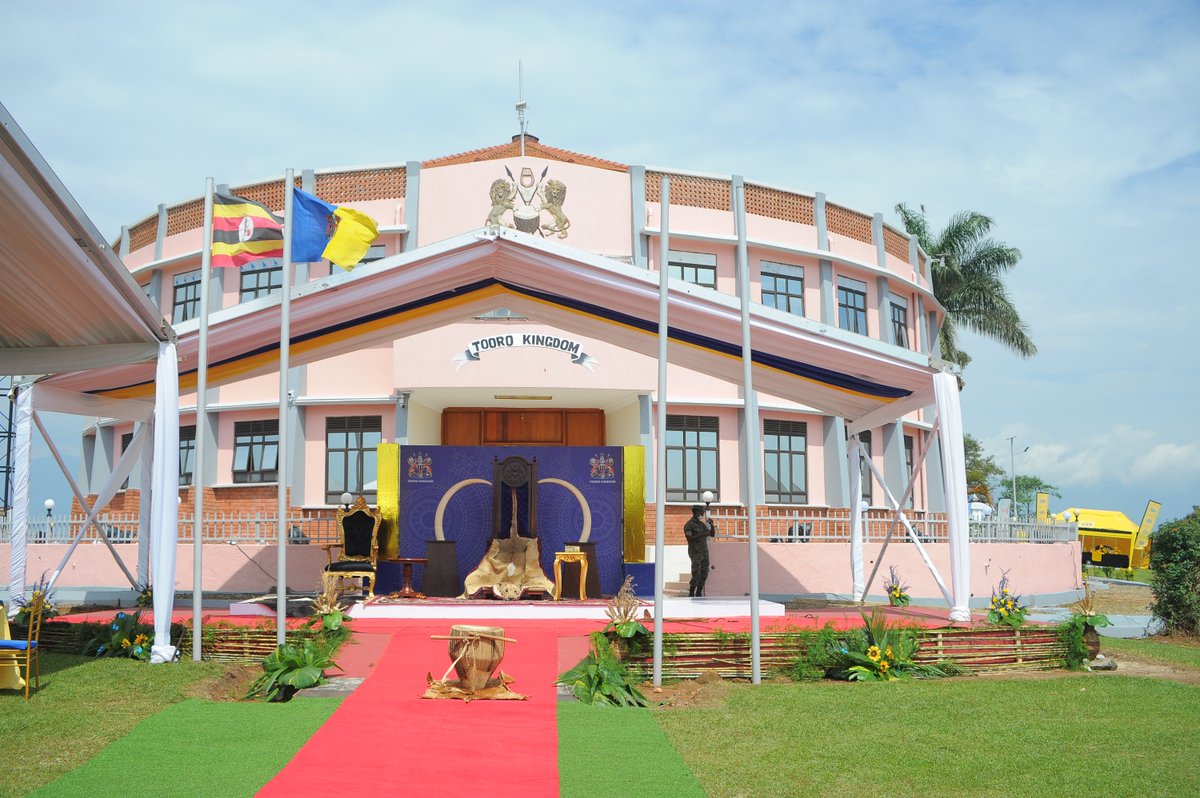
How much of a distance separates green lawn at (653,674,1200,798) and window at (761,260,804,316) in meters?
15.3

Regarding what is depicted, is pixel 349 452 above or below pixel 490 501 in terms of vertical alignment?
above

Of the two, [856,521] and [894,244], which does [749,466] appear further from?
[894,244]

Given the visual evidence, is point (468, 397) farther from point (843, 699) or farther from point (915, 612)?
point (843, 699)

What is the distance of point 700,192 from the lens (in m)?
23.2

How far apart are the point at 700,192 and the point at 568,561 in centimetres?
1136

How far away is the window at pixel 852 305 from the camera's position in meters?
24.7

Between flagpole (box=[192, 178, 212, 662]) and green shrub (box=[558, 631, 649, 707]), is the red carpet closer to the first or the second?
green shrub (box=[558, 631, 649, 707])

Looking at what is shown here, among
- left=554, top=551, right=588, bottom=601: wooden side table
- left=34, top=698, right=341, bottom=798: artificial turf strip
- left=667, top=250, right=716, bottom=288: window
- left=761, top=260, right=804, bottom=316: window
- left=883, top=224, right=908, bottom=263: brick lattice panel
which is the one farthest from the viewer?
left=883, top=224, right=908, bottom=263: brick lattice panel

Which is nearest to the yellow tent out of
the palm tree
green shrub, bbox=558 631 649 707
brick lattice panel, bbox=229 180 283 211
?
the palm tree

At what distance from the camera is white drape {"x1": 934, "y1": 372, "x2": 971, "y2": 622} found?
11.3 meters

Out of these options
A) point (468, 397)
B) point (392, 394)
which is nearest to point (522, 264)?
point (468, 397)

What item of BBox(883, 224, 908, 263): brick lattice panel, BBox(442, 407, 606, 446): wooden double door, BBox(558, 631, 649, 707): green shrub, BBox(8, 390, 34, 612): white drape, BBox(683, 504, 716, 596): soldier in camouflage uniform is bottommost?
BBox(558, 631, 649, 707): green shrub

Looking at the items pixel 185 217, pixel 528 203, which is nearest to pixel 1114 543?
pixel 528 203

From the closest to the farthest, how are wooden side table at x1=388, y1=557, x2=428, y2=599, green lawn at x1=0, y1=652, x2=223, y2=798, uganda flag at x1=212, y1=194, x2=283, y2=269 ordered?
green lawn at x1=0, y1=652, x2=223, y2=798 → uganda flag at x1=212, y1=194, x2=283, y2=269 → wooden side table at x1=388, y1=557, x2=428, y2=599
